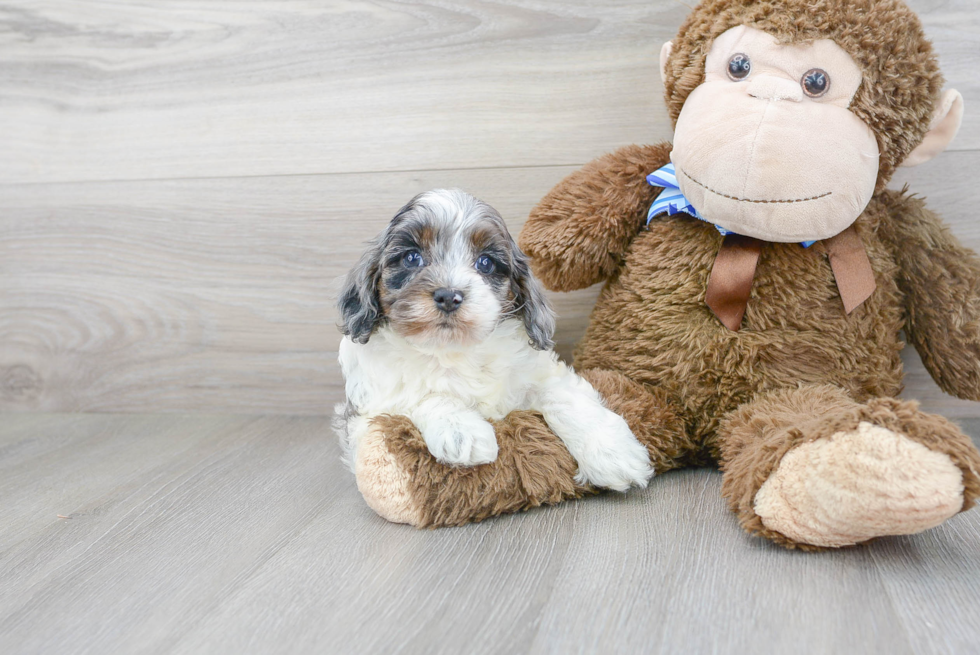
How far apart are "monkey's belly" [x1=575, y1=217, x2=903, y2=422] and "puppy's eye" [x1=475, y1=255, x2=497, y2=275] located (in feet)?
1.20

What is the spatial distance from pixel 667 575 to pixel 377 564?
1.47 feet

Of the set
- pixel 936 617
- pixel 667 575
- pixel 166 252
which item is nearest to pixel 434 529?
pixel 667 575

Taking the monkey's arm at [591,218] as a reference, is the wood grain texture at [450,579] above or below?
below

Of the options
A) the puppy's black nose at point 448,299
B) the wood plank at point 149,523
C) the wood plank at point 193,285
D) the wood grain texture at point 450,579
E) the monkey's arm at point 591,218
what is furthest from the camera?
the wood plank at point 193,285

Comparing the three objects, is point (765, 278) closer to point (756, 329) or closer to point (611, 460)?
point (756, 329)

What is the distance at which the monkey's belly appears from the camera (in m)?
1.51

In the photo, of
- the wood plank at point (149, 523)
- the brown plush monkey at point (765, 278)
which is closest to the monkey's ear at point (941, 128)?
the brown plush monkey at point (765, 278)

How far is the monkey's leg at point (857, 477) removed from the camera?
106 centimetres

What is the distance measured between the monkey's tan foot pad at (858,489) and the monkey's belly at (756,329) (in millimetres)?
367

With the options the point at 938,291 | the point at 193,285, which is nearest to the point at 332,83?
the point at 193,285

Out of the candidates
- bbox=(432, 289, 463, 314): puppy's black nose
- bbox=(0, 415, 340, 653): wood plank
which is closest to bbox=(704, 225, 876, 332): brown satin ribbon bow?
bbox=(432, 289, 463, 314): puppy's black nose

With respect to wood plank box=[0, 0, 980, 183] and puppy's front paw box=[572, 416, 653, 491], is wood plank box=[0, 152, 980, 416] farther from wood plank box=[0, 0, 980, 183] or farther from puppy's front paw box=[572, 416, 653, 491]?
puppy's front paw box=[572, 416, 653, 491]

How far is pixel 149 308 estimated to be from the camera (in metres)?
2.18

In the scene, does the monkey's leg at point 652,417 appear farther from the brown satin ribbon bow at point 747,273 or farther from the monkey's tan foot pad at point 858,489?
the monkey's tan foot pad at point 858,489
